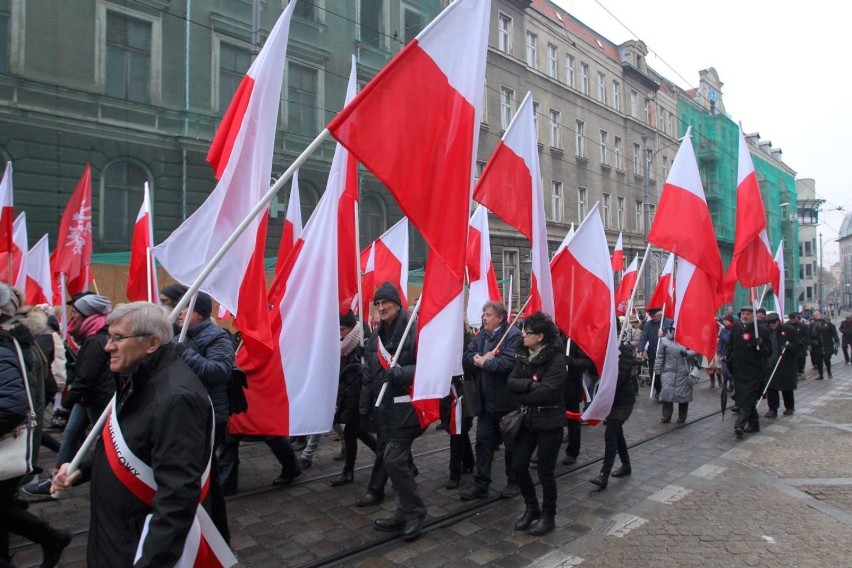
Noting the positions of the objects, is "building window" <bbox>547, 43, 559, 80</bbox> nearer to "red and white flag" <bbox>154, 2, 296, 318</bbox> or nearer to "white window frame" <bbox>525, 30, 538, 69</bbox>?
"white window frame" <bbox>525, 30, 538, 69</bbox>

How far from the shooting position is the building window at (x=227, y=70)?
54.4ft

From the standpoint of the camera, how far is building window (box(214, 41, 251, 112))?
653 inches

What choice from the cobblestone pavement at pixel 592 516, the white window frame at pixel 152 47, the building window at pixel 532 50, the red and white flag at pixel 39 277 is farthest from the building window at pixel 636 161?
the red and white flag at pixel 39 277

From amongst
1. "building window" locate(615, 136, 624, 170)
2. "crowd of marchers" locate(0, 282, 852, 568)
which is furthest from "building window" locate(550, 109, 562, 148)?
"crowd of marchers" locate(0, 282, 852, 568)

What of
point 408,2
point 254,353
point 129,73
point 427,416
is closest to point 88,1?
point 129,73

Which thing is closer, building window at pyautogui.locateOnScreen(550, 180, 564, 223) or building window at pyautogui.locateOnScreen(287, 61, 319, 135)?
building window at pyautogui.locateOnScreen(287, 61, 319, 135)

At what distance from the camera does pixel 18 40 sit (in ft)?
43.6

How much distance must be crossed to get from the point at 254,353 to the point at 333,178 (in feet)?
6.52

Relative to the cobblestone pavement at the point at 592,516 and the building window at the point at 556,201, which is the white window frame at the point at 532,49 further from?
the cobblestone pavement at the point at 592,516

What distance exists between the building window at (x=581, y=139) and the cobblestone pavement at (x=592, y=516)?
25185 millimetres

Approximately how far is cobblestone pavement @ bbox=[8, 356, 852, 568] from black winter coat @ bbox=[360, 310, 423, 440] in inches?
32.8

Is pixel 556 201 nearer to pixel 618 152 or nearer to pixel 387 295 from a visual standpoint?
pixel 618 152

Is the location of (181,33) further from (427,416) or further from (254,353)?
(427,416)

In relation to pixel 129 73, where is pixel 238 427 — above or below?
below
